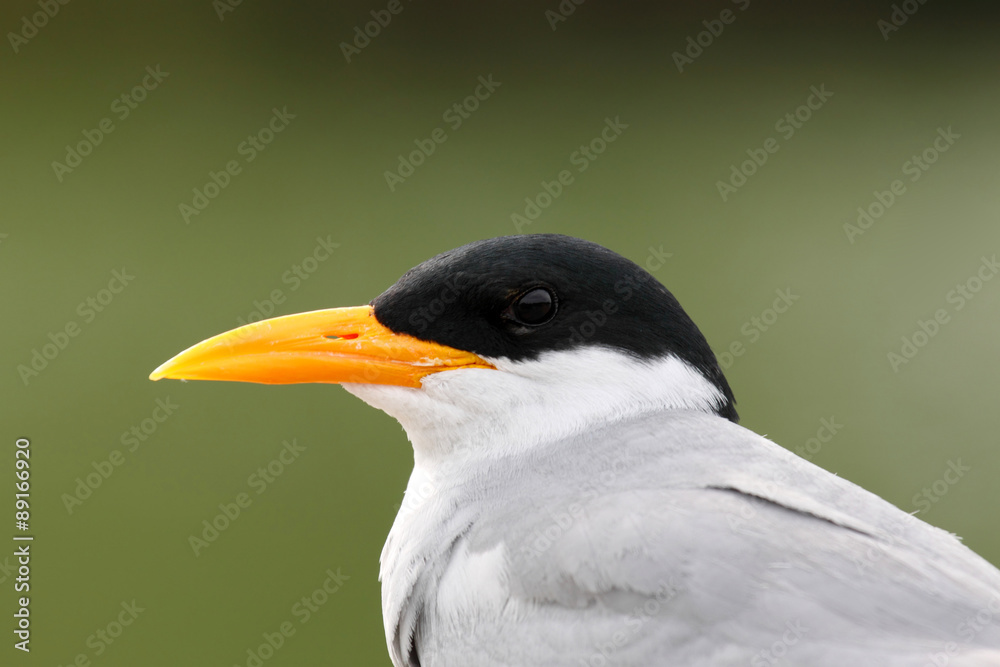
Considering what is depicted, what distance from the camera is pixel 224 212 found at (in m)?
3.35

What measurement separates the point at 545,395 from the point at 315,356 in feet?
1.12

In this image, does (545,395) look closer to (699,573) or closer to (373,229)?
(699,573)

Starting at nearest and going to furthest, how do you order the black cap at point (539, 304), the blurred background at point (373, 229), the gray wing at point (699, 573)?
1. the gray wing at point (699, 573)
2. the black cap at point (539, 304)
3. the blurred background at point (373, 229)

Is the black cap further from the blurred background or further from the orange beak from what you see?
the blurred background

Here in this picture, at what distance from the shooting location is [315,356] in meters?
1.22

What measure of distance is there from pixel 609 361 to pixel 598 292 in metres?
0.11

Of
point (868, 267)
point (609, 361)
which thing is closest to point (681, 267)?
point (868, 267)

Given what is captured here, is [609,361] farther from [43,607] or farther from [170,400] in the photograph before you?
[43,607]

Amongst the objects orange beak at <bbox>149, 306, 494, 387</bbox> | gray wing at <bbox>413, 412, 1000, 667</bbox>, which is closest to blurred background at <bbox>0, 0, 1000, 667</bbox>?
orange beak at <bbox>149, 306, 494, 387</bbox>

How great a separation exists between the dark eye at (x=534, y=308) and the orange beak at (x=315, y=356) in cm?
9

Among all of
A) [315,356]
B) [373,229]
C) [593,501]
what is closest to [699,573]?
[593,501]

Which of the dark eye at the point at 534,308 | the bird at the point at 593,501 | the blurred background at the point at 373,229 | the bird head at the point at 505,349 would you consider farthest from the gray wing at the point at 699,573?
the blurred background at the point at 373,229

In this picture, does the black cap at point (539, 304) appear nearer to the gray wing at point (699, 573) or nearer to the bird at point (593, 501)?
the bird at point (593, 501)

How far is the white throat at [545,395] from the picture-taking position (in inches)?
48.4
